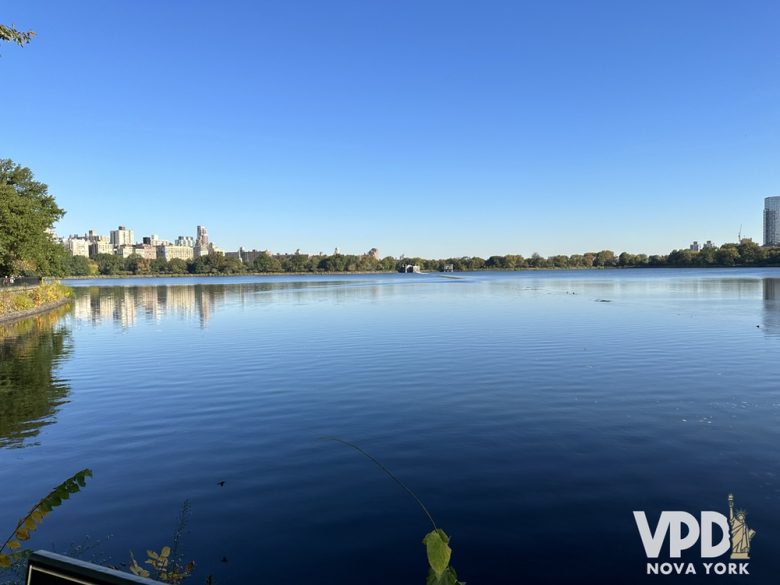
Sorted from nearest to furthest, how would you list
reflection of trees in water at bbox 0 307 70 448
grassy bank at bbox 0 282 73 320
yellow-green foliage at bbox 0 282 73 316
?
1. reflection of trees in water at bbox 0 307 70 448
2. grassy bank at bbox 0 282 73 320
3. yellow-green foliage at bbox 0 282 73 316

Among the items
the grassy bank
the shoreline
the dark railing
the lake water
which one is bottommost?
the lake water

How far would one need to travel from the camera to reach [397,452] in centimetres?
1259

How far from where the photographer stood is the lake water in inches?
330

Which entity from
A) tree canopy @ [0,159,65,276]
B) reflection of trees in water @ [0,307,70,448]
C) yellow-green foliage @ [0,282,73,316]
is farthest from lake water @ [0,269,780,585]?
tree canopy @ [0,159,65,276]

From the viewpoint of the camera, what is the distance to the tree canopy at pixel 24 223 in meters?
53.1

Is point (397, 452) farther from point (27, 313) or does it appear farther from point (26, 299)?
point (26, 299)

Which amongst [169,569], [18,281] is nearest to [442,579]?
[169,569]

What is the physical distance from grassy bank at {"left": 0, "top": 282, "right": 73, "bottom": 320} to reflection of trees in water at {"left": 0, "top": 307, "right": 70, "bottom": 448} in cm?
1217

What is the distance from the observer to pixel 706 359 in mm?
23859

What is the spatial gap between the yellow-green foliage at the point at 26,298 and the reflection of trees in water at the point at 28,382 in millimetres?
12636

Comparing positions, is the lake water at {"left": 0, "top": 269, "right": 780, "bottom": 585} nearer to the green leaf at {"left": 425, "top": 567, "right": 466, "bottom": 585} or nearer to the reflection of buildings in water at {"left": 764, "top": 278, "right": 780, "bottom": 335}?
the green leaf at {"left": 425, "top": 567, "right": 466, "bottom": 585}

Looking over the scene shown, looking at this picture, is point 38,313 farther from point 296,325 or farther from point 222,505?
point 222,505

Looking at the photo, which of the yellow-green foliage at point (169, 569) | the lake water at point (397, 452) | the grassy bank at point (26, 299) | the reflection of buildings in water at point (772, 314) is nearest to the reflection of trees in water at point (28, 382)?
the lake water at point (397, 452)

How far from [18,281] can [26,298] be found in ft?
43.9
